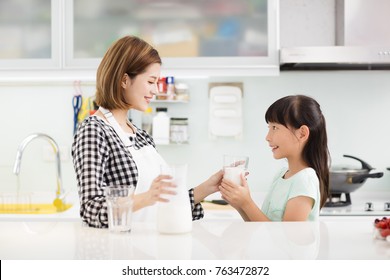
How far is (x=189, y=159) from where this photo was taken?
3.24 meters

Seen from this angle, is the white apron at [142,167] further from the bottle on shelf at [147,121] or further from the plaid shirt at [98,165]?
the bottle on shelf at [147,121]

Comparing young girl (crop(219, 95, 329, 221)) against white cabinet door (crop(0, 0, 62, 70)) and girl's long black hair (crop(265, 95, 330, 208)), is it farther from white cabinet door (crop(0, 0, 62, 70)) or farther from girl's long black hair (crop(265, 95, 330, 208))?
white cabinet door (crop(0, 0, 62, 70))

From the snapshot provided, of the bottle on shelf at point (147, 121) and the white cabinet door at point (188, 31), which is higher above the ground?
the white cabinet door at point (188, 31)

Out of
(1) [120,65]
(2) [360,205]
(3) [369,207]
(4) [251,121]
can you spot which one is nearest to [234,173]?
(1) [120,65]

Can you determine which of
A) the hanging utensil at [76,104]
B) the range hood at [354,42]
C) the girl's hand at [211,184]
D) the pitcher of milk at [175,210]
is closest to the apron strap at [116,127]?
the girl's hand at [211,184]

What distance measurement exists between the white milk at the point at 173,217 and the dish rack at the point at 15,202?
5.94 ft

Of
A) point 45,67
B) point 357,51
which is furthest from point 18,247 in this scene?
point 357,51

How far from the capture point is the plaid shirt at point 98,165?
1421 millimetres

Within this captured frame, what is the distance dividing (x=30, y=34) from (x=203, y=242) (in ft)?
6.63

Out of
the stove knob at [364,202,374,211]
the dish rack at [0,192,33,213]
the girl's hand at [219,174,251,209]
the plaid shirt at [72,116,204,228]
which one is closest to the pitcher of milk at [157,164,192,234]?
the plaid shirt at [72,116,204,228]

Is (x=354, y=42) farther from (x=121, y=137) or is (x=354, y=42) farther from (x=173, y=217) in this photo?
(x=173, y=217)

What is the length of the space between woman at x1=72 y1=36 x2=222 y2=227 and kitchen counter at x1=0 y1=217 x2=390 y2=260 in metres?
0.16
